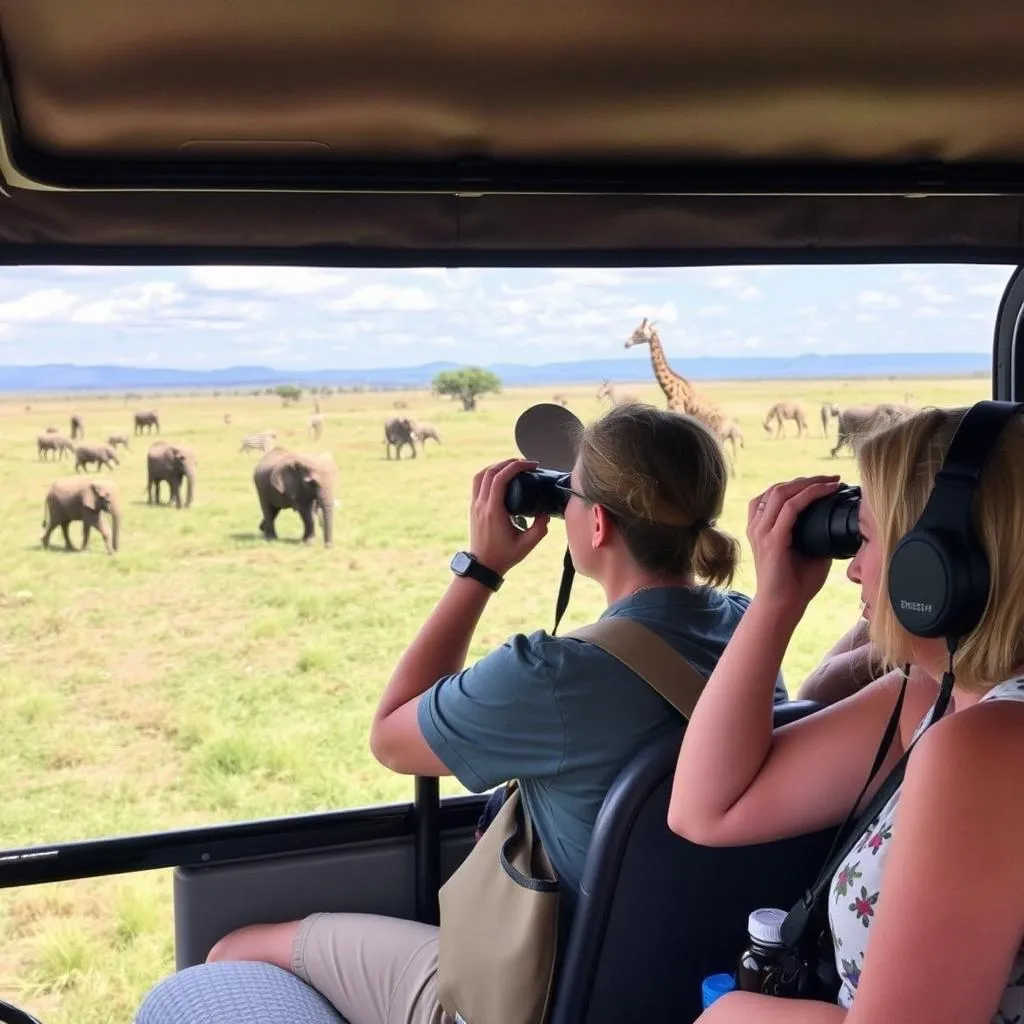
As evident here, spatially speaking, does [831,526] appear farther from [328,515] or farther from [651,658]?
[328,515]

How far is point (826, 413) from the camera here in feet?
9.85

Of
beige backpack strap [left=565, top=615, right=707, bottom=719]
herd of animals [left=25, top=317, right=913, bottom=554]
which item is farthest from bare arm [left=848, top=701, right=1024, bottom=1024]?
herd of animals [left=25, top=317, right=913, bottom=554]

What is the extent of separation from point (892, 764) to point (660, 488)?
446mm

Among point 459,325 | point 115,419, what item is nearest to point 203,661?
point 115,419

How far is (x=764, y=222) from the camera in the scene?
5.39 feet

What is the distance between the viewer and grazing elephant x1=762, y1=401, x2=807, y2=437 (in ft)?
10.9

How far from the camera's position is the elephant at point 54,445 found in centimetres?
452

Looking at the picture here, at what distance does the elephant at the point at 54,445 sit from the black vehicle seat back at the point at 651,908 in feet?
12.6

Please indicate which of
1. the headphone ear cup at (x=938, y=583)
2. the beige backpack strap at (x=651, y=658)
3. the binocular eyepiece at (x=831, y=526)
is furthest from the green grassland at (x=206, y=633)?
the headphone ear cup at (x=938, y=583)

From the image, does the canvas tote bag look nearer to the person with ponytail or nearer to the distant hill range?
the person with ponytail

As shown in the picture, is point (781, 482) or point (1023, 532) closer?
point (1023, 532)

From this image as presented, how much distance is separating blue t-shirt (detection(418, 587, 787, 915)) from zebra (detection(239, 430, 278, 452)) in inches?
150

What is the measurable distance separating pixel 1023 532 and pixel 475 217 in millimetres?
921

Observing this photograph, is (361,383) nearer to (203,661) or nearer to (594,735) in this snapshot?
(203,661)
